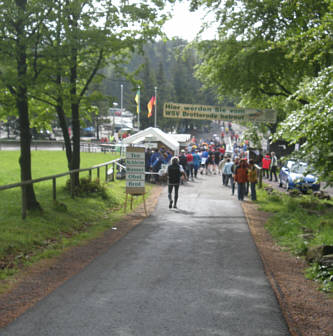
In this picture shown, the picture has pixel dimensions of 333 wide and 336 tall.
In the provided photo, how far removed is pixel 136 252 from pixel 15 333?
4133 millimetres

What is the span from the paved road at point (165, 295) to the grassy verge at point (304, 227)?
924 mm

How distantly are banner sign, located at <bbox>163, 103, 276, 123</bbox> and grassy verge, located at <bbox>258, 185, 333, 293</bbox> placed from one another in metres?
3.50

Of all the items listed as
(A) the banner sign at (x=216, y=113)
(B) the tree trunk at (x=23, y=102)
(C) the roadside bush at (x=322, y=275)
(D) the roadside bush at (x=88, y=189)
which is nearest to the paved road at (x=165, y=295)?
(C) the roadside bush at (x=322, y=275)

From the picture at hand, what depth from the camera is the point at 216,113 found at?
1761cm

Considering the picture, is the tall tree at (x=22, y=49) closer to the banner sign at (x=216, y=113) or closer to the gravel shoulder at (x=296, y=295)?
the gravel shoulder at (x=296, y=295)

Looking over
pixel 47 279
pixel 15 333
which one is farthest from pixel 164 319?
pixel 47 279

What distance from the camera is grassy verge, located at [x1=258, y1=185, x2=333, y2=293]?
7266 mm

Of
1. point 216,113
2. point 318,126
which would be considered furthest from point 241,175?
point 318,126

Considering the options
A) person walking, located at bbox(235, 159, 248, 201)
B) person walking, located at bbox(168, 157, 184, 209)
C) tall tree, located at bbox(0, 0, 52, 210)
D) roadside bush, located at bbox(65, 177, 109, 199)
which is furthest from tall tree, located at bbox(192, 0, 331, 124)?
tall tree, located at bbox(0, 0, 52, 210)

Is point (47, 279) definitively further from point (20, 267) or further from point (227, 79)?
point (227, 79)

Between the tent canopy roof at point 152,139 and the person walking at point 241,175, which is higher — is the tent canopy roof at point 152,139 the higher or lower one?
the higher one

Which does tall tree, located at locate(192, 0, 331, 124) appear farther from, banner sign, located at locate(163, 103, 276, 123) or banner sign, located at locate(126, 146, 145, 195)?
banner sign, located at locate(126, 146, 145, 195)

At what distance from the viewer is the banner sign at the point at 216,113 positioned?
17.2m

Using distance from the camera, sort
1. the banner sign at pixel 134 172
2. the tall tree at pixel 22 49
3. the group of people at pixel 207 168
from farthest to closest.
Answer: the group of people at pixel 207 168 < the banner sign at pixel 134 172 < the tall tree at pixel 22 49
